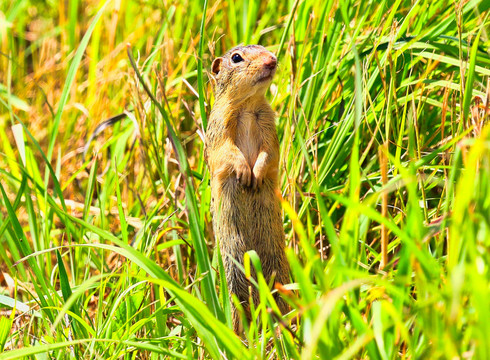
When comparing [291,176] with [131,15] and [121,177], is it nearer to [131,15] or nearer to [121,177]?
[121,177]

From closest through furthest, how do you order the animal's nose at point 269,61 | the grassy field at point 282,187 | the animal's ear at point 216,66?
the grassy field at point 282,187
the animal's nose at point 269,61
the animal's ear at point 216,66

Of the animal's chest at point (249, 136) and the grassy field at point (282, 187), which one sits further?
the animal's chest at point (249, 136)

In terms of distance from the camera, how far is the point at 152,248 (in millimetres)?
2891

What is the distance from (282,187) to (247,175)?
0.55m

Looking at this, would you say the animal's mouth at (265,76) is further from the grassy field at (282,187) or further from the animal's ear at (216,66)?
the animal's ear at (216,66)

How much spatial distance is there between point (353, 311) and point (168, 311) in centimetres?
100

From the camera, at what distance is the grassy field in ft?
5.62

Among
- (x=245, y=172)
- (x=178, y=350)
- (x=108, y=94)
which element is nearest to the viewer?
(x=178, y=350)

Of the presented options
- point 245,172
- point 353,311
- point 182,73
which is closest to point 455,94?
point 245,172

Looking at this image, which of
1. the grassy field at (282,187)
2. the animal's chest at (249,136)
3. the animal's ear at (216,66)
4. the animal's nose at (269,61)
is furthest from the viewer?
the animal's ear at (216,66)

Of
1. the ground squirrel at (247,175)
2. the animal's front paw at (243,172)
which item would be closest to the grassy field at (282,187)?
the ground squirrel at (247,175)

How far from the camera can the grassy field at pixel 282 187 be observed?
1713 mm

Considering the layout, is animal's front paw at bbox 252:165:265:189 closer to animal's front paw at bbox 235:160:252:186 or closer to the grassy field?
animal's front paw at bbox 235:160:252:186

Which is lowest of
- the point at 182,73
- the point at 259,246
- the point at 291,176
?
the point at 259,246
